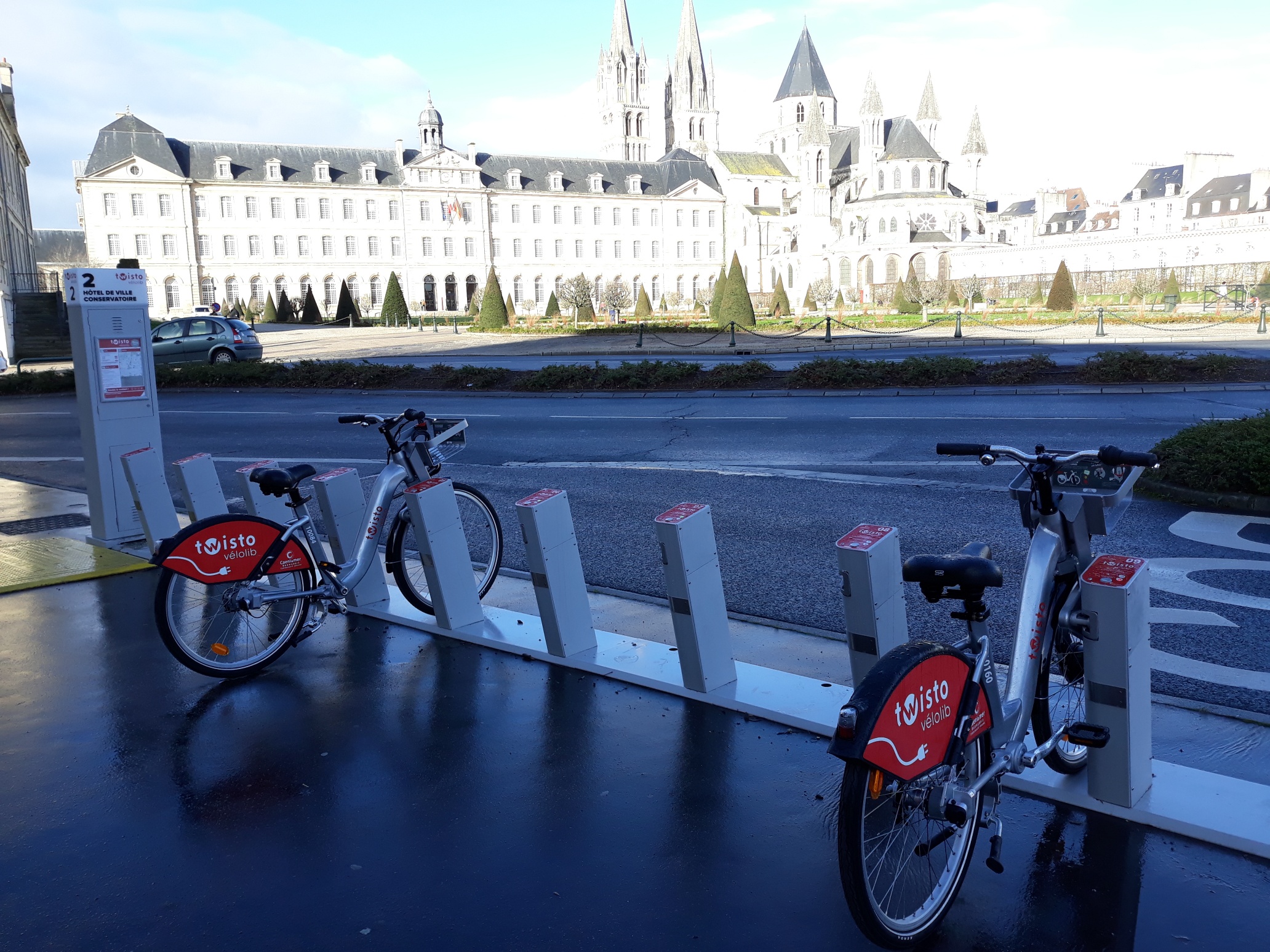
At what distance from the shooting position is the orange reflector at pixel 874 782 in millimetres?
2223

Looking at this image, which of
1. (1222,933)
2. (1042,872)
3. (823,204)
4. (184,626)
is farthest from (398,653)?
(823,204)

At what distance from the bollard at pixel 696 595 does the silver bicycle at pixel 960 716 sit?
1.21 m

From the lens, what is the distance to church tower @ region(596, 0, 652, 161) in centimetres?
12144

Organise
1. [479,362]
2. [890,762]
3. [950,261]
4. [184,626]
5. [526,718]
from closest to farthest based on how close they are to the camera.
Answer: [890,762] → [526,718] → [184,626] → [479,362] → [950,261]

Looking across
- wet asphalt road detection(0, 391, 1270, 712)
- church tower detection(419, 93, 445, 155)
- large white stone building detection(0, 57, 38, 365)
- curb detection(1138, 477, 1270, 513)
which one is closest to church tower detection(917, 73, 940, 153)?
church tower detection(419, 93, 445, 155)

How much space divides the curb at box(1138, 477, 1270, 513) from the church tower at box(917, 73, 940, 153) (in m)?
112

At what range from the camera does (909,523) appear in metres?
7.10

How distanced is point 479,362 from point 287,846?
24852mm

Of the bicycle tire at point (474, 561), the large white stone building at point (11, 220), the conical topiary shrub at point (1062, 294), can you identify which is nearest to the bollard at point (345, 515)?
the bicycle tire at point (474, 561)

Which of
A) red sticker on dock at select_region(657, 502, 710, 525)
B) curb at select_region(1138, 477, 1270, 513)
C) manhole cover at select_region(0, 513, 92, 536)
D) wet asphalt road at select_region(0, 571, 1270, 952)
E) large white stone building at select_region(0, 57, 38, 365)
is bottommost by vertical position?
wet asphalt road at select_region(0, 571, 1270, 952)

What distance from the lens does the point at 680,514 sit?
13.3 ft

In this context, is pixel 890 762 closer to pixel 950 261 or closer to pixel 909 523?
pixel 909 523

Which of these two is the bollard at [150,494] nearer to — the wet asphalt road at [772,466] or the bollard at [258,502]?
the bollard at [258,502]

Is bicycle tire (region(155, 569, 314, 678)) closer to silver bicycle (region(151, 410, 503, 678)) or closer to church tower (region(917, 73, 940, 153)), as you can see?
silver bicycle (region(151, 410, 503, 678))
